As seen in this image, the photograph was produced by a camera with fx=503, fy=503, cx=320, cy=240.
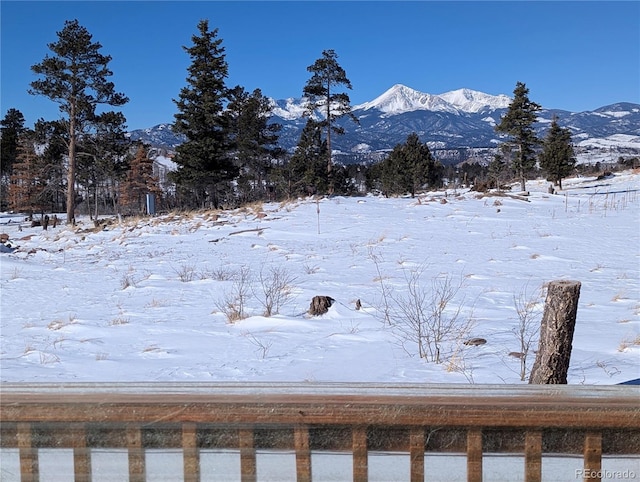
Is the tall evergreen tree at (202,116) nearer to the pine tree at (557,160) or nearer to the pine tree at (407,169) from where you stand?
the pine tree at (407,169)

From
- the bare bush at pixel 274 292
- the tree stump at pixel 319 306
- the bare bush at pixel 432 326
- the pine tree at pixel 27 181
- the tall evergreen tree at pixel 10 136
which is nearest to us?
the bare bush at pixel 432 326

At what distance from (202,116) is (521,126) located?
1828cm

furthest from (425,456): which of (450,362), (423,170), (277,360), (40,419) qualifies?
(423,170)

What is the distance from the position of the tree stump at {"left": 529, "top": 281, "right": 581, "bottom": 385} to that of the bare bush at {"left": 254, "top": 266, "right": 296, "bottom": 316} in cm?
326

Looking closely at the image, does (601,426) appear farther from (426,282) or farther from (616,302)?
(426,282)

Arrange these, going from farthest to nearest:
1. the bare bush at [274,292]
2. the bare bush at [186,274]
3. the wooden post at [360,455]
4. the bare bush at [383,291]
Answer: the bare bush at [186,274] → the bare bush at [274,292] → the bare bush at [383,291] → the wooden post at [360,455]

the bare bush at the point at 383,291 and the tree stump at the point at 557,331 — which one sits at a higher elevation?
the tree stump at the point at 557,331

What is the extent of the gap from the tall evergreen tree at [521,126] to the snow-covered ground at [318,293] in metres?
16.3

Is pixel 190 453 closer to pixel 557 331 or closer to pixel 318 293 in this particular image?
pixel 557 331

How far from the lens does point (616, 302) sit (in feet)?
19.0

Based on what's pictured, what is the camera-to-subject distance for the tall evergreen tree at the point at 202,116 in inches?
977

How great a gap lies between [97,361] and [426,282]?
4.44 metres

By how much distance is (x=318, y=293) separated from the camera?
21.6 feet

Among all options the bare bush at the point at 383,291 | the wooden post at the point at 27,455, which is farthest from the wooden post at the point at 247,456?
the bare bush at the point at 383,291
